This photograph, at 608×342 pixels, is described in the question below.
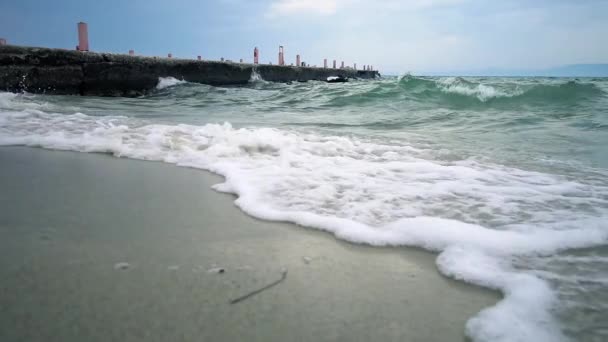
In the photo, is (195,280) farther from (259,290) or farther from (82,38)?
(82,38)

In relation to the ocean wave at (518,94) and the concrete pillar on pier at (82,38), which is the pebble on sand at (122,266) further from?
the concrete pillar on pier at (82,38)

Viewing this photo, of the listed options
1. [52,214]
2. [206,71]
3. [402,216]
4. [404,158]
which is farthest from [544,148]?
[206,71]

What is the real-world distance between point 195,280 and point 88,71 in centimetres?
932

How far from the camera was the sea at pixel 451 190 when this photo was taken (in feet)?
3.25

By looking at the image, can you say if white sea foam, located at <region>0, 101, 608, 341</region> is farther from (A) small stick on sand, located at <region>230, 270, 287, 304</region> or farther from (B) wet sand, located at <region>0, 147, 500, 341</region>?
(A) small stick on sand, located at <region>230, 270, 287, 304</region>

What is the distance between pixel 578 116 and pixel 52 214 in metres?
6.22

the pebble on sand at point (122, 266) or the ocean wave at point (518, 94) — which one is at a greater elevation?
the ocean wave at point (518, 94)

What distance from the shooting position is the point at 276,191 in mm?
1796

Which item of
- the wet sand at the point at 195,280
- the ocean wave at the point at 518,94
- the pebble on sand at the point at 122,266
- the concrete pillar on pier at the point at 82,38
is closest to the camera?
the wet sand at the point at 195,280

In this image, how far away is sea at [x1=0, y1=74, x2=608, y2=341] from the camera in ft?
3.25

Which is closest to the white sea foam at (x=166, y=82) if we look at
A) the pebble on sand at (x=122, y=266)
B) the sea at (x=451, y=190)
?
the sea at (x=451, y=190)

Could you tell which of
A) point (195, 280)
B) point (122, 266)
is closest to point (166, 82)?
point (122, 266)

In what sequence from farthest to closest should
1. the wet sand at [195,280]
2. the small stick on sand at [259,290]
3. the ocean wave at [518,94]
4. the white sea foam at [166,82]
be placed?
the white sea foam at [166,82]
the ocean wave at [518,94]
the small stick on sand at [259,290]
the wet sand at [195,280]

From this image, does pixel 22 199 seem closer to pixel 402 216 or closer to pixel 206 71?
pixel 402 216
